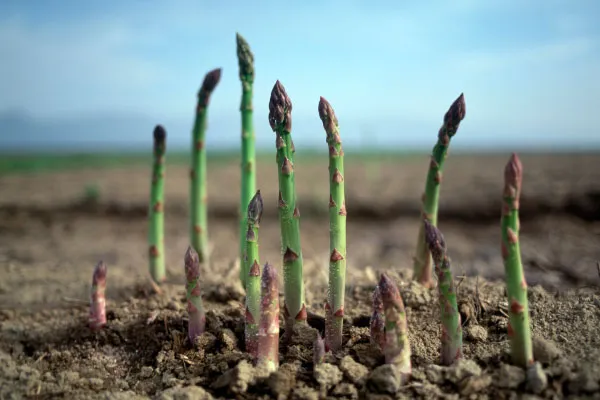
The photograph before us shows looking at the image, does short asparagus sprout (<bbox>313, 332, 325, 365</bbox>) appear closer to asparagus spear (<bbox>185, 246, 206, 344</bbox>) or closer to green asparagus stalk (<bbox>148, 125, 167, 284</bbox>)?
asparagus spear (<bbox>185, 246, 206, 344</bbox>)

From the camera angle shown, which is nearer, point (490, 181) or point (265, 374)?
point (265, 374)

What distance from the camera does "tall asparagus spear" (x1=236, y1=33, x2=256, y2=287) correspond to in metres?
3.69

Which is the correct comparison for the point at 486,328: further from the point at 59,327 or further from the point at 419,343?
the point at 59,327

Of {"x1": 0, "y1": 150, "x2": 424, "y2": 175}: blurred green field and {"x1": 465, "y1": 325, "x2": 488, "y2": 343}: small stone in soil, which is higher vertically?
{"x1": 0, "y1": 150, "x2": 424, "y2": 175}: blurred green field

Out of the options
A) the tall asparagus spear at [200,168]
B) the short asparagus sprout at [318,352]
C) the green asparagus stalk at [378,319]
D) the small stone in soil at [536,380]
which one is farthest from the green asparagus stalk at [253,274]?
the tall asparagus spear at [200,168]

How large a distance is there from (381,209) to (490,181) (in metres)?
5.25

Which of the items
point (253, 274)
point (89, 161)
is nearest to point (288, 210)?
point (253, 274)

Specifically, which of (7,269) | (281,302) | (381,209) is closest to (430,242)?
(281,302)

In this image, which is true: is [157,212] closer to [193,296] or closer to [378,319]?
[193,296]

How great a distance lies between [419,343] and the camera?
285 centimetres

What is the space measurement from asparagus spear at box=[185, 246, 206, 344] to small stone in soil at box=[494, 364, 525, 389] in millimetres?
1586

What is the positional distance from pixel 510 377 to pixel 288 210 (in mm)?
1299

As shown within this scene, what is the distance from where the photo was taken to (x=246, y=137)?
12.3 feet

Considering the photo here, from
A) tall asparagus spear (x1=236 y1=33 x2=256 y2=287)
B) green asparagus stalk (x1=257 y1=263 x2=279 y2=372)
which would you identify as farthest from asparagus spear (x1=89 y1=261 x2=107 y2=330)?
green asparagus stalk (x1=257 y1=263 x2=279 y2=372)
